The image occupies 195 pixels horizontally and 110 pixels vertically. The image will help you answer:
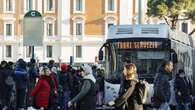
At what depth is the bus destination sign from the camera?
19.4 metres

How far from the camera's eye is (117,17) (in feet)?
247

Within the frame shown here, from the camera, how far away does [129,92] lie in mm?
11133

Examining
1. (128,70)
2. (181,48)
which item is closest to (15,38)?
(181,48)

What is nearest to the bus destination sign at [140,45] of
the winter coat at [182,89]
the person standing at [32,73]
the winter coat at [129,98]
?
the winter coat at [182,89]

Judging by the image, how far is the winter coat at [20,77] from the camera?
18.7m

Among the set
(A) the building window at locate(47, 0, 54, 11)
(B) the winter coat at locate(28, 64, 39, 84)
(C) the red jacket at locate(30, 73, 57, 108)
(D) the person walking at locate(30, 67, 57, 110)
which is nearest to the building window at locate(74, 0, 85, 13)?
(A) the building window at locate(47, 0, 54, 11)

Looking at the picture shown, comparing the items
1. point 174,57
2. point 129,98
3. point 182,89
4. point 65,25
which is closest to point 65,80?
point 174,57

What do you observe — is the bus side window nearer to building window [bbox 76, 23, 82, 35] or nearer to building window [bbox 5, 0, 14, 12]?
building window [bbox 76, 23, 82, 35]

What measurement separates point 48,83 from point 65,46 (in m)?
58.0

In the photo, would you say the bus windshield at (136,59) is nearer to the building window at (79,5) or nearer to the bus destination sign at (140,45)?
the bus destination sign at (140,45)

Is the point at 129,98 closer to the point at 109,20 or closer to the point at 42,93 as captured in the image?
the point at 42,93

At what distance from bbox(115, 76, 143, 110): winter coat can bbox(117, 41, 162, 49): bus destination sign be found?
26.8 feet

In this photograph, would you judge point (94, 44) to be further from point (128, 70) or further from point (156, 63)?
point (128, 70)

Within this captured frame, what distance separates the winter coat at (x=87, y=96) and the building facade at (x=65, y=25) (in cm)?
6097
